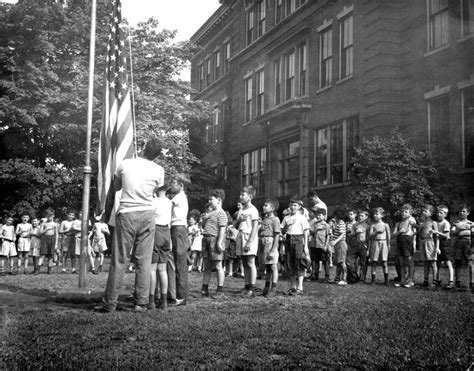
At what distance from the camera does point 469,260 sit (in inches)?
392

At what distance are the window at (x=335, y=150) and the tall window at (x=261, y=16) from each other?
7.03m

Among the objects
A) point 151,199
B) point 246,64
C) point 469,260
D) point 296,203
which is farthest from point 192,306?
point 246,64

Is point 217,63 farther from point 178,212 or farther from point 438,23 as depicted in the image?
point 178,212

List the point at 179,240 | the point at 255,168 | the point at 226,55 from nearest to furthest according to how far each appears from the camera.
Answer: the point at 179,240, the point at 255,168, the point at 226,55

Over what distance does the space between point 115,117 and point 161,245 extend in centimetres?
243

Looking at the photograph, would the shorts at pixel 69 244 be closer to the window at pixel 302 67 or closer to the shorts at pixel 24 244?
the shorts at pixel 24 244

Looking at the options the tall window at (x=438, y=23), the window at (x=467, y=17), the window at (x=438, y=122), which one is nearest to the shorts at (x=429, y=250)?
the window at (x=438, y=122)

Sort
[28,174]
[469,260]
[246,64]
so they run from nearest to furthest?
1. [469,260]
2. [28,174]
3. [246,64]

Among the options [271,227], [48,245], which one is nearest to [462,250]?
[271,227]

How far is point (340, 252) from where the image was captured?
11867mm

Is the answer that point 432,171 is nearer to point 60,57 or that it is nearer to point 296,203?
point 296,203

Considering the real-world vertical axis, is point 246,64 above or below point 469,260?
above

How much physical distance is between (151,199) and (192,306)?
1.47 m

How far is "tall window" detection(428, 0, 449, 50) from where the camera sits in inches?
639
